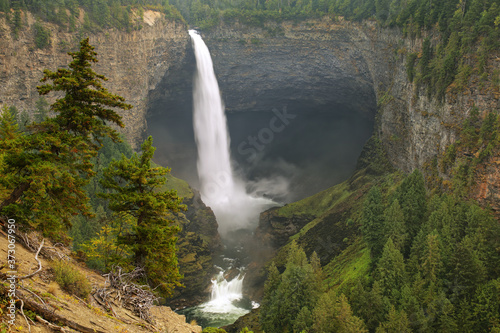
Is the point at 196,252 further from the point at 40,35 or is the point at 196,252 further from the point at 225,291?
the point at 40,35

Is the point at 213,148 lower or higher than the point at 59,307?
higher

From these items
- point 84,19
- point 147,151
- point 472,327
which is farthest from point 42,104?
point 472,327

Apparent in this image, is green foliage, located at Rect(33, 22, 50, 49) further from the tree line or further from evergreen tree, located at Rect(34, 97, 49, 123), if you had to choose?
the tree line

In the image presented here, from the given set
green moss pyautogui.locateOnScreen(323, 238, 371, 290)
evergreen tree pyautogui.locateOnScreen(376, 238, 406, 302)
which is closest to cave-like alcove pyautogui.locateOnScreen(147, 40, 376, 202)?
green moss pyautogui.locateOnScreen(323, 238, 371, 290)

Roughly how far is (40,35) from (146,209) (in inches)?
2382

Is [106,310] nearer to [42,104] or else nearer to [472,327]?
[472,327]

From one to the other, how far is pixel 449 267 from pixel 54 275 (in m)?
34.4

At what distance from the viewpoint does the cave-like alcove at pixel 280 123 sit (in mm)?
95625

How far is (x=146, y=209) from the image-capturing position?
21953mm

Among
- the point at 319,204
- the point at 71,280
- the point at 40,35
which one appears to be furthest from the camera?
the point at 319,204

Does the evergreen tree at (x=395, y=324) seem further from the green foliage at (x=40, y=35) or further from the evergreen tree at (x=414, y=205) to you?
the green foliage at (x=40, y=35)

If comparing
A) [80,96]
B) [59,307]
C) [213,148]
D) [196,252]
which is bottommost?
[59,307]

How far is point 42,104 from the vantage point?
6931 centimetres

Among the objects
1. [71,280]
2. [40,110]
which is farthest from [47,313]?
[40,110]
